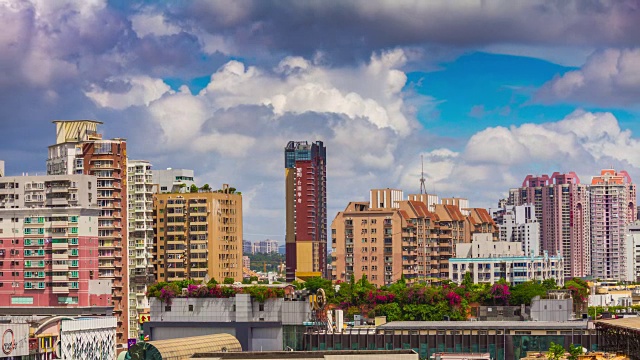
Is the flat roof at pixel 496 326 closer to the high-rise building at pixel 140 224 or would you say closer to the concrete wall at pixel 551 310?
the concrete wall at pixel 551 310

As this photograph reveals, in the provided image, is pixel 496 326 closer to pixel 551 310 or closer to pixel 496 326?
pixel 496 326

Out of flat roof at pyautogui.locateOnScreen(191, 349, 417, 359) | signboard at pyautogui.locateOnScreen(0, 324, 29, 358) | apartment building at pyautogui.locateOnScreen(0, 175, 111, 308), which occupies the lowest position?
signboard at pyautogui.locateOnScreen(0, 324, 29, 358)

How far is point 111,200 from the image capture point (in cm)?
16538

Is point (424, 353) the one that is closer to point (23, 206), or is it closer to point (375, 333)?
point (375, 333)

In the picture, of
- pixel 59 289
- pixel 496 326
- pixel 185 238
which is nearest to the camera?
pixel 496 326

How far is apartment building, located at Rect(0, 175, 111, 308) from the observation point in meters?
156

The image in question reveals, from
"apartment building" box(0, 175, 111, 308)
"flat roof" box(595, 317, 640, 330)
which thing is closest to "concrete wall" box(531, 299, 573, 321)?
"flat roof" box(595, 317, 640, 330)

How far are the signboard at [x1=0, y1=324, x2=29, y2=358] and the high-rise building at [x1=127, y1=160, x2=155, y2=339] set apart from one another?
217 ft

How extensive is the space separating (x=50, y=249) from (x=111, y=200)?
39.9 ft

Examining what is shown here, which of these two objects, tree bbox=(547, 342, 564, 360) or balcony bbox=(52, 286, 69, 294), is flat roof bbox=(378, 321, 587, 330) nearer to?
tree bbox=(547, 342, 564, 360)

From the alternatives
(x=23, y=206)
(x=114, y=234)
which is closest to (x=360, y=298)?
(x=114, y=234)

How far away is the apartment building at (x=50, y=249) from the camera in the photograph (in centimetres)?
15575

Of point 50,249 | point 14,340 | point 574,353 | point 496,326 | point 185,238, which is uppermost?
point 185,238

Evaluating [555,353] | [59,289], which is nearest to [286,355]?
[555,353]
